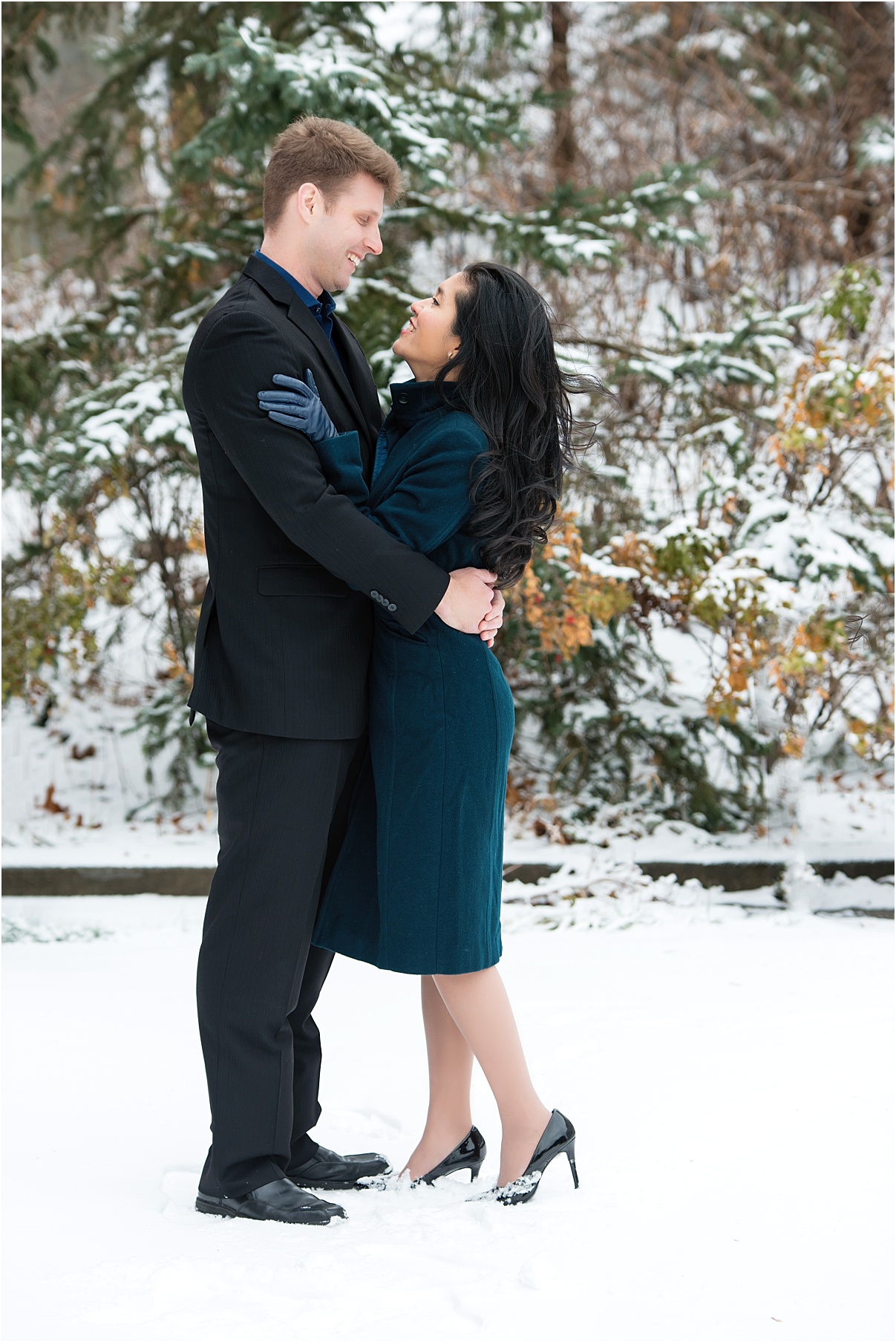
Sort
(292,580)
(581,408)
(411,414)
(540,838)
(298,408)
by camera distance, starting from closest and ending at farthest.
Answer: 1. (298,408)
2. (292,580)
3. (411,414)
4. (540,838)
5. (581,408)

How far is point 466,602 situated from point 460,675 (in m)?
0.14

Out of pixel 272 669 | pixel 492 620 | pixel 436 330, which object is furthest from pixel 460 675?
pixel 436 330

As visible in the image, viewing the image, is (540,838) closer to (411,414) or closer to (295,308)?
(411,414)

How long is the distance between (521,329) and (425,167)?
7.97ft

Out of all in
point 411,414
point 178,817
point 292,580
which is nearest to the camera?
point 292,580

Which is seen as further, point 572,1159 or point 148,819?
point 148,819

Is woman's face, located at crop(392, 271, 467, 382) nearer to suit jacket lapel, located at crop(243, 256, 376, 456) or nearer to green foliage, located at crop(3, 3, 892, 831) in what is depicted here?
suit jacket lapel, located at crop(243, 256, 376, 456)

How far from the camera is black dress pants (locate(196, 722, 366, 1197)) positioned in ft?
7.01

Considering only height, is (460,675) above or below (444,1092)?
above

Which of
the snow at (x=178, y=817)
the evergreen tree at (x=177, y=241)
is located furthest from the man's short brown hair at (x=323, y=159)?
the snow at (x=178, y=817)

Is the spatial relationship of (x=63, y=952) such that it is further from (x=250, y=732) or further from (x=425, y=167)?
(x=425, y=167)

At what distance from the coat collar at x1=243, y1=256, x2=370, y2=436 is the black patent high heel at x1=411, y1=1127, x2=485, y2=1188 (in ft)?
4.67

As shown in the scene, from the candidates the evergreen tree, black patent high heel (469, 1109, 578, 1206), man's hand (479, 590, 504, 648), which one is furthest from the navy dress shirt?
the evergreen tree

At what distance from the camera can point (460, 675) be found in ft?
7.15
